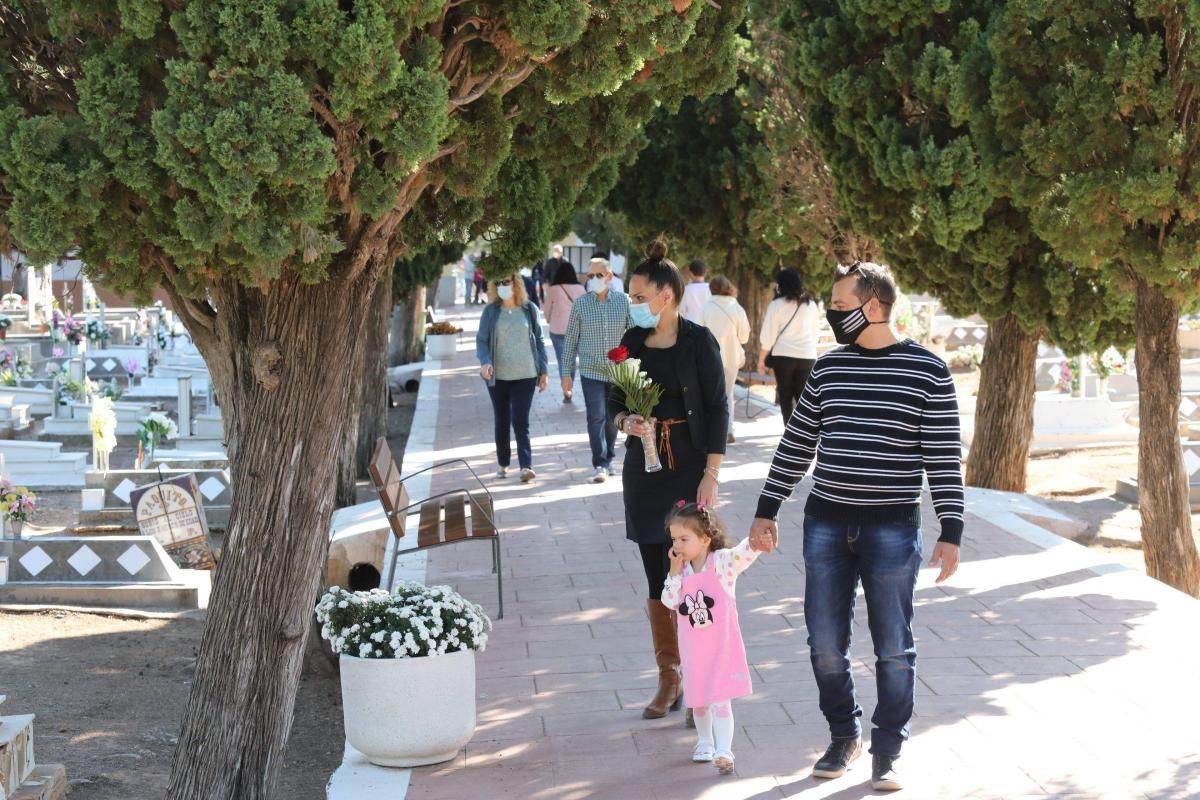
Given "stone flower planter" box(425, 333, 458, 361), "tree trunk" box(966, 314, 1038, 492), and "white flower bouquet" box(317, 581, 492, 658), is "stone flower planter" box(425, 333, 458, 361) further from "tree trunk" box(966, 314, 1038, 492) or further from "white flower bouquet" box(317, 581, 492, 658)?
"white flower bouquet" box(317, 581, 492, 658)

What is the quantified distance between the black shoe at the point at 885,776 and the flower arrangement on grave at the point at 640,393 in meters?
1.41

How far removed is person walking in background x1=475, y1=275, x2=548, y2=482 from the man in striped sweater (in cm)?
640

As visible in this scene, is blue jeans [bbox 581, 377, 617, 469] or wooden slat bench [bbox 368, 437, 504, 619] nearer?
wooden slat bench [bbox 368, 437, 504, 619]

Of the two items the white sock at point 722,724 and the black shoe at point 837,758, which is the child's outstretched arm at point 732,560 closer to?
the white sock at point 722,724

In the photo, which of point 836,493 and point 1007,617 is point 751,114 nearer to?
point 1007,617

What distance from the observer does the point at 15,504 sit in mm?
11188

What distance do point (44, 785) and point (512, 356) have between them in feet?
19.0

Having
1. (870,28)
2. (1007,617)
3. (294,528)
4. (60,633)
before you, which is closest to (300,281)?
(294,528)

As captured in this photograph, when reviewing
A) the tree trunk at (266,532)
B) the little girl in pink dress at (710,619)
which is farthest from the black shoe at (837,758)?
the tree trunk at (266,532)

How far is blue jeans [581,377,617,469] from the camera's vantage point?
11.1 m

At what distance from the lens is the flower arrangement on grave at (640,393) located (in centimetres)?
540

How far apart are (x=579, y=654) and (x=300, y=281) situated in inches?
94.0

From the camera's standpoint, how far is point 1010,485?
1291cm

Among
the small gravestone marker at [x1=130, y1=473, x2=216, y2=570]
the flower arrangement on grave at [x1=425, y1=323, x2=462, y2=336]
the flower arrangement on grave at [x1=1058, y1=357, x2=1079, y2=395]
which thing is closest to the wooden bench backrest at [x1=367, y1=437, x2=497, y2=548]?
the small gravestone marker at [x1=130, y1=473, x2=216, y2=570]
